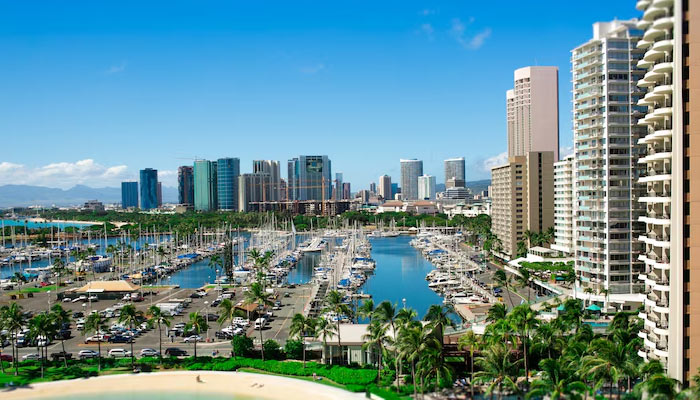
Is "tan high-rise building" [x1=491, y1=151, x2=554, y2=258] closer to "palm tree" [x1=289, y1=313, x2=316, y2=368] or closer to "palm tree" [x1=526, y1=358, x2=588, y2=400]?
"palm tree" [x1=289, y1=313, x2=316, y2=368]

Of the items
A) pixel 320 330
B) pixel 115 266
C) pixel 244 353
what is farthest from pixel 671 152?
pixel 115 266

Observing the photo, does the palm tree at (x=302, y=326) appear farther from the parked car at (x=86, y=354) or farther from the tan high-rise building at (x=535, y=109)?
the tan high-rise building at (x=535, y=109)

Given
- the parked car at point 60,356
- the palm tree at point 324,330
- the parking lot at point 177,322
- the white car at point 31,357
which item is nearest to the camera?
the palm tree at point 324,330

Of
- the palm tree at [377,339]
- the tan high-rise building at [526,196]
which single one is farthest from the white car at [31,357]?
the tan high-rise building at [526,196]

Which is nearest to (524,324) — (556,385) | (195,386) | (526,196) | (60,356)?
(556,385)

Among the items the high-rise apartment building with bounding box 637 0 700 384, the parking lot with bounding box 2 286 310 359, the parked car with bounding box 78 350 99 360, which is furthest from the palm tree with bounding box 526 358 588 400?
the parked car with bounding box 78 350 99 360

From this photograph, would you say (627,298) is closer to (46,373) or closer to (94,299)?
(46,373)
